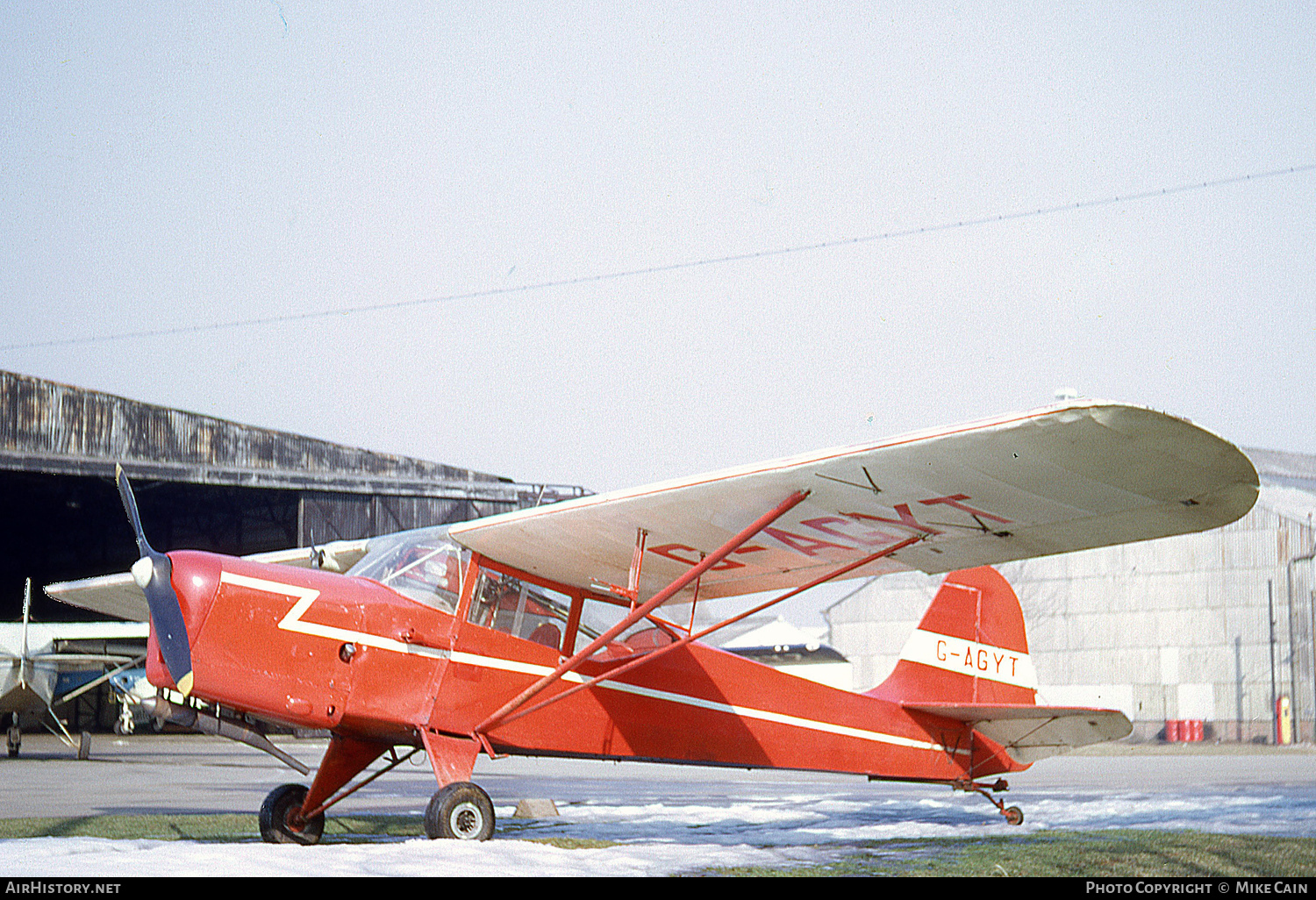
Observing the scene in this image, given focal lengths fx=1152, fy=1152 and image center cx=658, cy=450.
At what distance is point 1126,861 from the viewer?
6934 mm

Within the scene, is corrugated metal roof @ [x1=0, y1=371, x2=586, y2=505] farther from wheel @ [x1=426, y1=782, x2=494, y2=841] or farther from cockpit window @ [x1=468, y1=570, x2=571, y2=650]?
wheel @ [x1=426, y1=782, x2=494, y2=841]

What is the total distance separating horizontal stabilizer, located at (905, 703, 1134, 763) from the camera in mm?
9219

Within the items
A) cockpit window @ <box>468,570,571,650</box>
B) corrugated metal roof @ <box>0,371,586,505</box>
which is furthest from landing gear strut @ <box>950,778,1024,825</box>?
corrugated metal roof @ <box>0,371,586,505</box>

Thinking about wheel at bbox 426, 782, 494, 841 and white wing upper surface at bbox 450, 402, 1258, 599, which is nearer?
white wing upper surface at bbox 450, 402, 1258, 599

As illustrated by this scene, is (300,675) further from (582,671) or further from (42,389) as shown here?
(42,389)

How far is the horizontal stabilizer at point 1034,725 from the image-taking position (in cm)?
922

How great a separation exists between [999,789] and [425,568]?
5.65 meters

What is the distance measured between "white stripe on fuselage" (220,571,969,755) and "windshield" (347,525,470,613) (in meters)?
0.39

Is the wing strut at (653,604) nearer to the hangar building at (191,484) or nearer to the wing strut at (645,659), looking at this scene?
the wing strut at (645,659)

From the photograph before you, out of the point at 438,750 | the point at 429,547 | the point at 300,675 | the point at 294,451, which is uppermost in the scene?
the point at 294,451

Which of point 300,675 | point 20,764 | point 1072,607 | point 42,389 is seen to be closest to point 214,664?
point 300,675

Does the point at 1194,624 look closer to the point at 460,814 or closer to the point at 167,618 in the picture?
the point at 460,814
